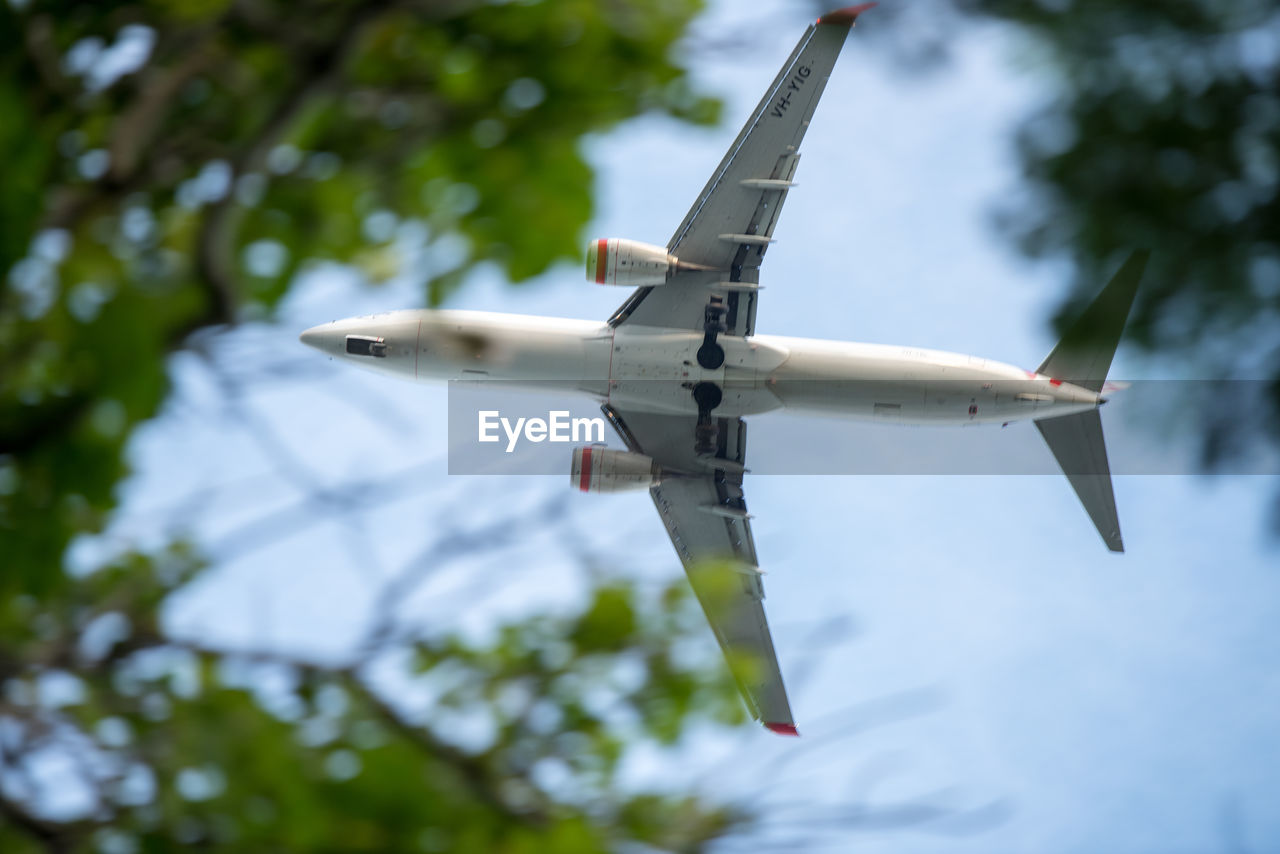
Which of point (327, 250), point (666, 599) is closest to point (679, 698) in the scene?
point (666, 599)

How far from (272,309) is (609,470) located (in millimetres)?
20987

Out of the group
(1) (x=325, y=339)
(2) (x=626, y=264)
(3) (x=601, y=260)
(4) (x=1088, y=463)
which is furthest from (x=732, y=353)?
(1) (x=325, y=339)

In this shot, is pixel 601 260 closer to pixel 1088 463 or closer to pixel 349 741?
pixel 1088 463

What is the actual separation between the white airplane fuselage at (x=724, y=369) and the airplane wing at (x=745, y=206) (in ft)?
2.21

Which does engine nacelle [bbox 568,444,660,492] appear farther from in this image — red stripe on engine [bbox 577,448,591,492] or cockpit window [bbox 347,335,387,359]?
cockpit window [bbox 347,335,387,359]

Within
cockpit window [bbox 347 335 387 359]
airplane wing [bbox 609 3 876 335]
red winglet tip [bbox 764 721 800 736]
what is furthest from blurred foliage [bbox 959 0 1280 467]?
red winglet tip [bbox 764 721 800 736]

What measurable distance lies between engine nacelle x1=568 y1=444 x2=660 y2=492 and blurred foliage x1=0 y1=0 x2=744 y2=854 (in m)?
19.7

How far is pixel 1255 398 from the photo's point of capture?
576 cm

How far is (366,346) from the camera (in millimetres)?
23469

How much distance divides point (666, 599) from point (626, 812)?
1018 mm

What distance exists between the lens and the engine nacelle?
25625 mm

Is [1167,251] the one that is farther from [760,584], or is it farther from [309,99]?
[760,584]

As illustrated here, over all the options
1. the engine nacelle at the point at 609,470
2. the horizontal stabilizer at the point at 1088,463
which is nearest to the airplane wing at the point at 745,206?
the engine nacelle at the point at 609,470

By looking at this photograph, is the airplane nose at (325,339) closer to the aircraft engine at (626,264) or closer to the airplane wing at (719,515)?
the aircraft engine at (626,264)
